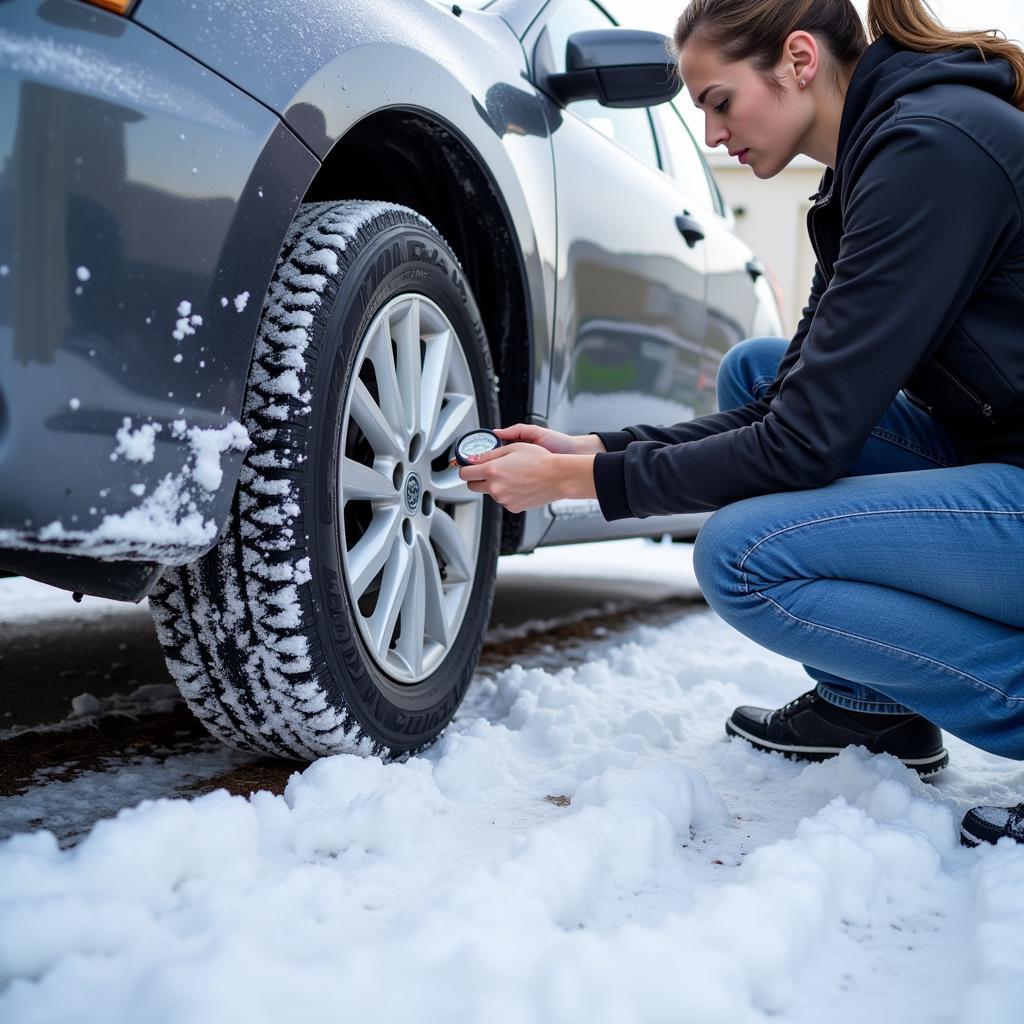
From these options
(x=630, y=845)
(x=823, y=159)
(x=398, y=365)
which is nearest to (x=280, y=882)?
(x=630, y=845)

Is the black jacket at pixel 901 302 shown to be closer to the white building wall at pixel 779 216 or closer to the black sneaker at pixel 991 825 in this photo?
the black sneaker at pixel 991 825

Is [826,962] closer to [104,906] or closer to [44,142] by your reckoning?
[104,906]

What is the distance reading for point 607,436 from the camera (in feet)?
5.45

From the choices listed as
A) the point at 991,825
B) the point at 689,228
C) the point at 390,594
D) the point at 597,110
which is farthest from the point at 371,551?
the point at 689,228

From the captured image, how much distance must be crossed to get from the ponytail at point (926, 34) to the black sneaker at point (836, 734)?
0.93m

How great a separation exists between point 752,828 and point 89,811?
0.87 meters

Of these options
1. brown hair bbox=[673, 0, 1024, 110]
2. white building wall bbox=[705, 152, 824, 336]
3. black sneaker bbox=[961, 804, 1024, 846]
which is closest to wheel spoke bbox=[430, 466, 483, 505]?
brown hair bbox=[673, 0, 1024, 110]

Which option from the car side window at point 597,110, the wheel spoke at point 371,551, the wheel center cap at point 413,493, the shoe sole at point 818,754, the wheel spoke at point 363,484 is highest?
the car side window at point 597,110

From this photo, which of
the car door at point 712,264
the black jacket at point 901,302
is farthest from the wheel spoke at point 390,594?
the car door at point 712,264

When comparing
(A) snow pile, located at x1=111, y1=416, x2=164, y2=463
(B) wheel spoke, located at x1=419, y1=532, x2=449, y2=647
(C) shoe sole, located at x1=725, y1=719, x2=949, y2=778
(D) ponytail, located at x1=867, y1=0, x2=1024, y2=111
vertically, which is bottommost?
(C) shoe sole, located at x1=725, y1=719, x2=949, y2=778

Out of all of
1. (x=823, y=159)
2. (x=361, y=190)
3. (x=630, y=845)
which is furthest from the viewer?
(x=361, y=190)

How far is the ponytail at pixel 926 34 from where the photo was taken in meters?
1.41

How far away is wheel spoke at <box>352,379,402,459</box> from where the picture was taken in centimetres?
146

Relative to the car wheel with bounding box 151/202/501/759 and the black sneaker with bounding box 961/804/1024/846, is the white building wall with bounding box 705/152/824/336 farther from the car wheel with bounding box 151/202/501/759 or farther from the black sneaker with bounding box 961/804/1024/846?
the black sneaker with bounding box 961/804/1024/846
